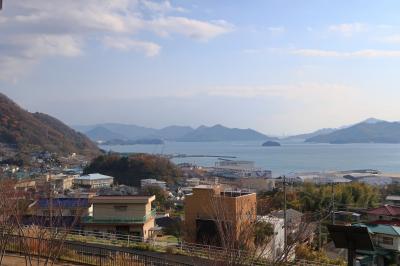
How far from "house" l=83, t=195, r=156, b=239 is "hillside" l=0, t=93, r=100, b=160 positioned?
121ft

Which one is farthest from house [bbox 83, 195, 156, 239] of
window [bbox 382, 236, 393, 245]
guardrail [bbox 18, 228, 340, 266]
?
window [bbox 382, 236, 393, 245]

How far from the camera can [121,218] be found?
66.4ft

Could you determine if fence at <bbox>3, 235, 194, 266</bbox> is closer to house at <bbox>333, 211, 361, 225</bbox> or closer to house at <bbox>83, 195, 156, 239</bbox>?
house at <bbox>83, 195, 156, 239</bbox>

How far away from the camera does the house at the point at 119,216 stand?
66.2ft

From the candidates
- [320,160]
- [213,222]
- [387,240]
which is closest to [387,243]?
[387,240]

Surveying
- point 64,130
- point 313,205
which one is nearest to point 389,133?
point 64,130

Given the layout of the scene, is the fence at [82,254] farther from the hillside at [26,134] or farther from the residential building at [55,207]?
the hillside at [26,134]

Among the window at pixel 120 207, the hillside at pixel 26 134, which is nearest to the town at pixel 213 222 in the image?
the window at pixel 120 207

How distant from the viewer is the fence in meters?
8.98

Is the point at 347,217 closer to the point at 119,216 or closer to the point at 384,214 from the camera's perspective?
the point at 384,214

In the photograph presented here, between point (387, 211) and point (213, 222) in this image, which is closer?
point (213, 222)

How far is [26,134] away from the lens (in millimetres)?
63406

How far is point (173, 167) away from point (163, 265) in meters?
49.4

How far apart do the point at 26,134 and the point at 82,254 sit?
57039mm
